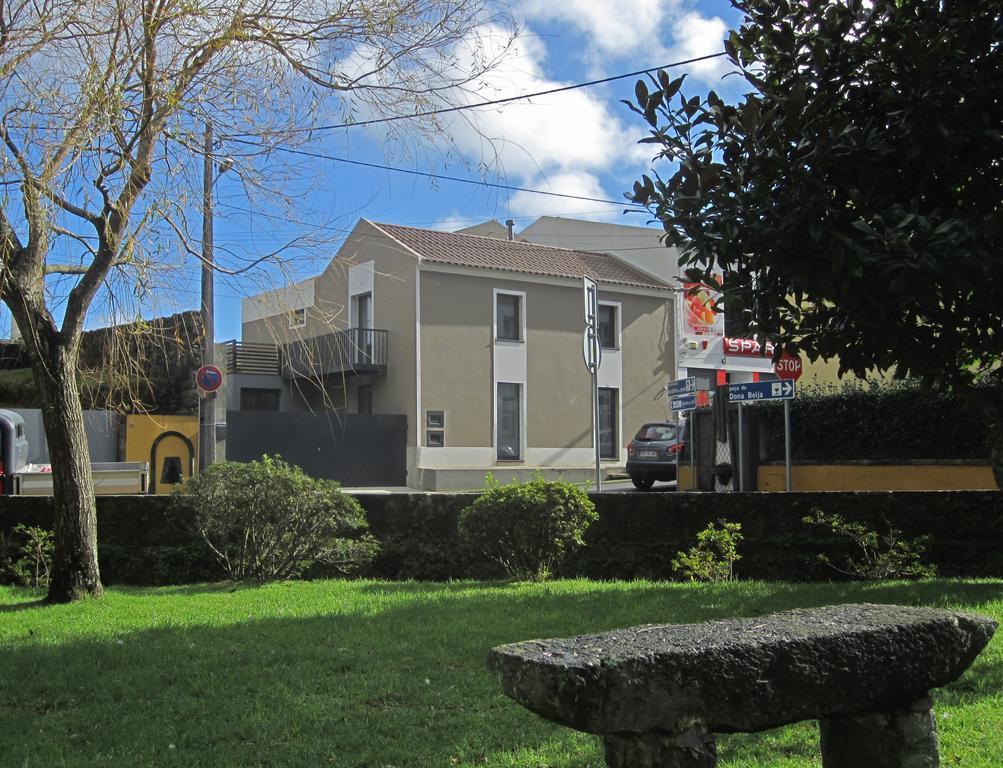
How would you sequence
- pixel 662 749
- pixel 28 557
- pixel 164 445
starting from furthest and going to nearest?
pixel 164 445, pixel 28 557, pixel 662 749

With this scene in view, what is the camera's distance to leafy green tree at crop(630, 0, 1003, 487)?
5719mm

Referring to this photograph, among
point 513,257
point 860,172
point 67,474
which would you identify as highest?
point 513,257

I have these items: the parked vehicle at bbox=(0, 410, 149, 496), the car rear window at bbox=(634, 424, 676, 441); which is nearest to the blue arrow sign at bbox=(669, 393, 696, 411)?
the car rear window at bbox=(634, 424, 676, 441)

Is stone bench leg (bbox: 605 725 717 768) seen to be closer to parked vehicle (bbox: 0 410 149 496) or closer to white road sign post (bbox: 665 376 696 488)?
parked vehicle (bbox: 0 410 149 496)

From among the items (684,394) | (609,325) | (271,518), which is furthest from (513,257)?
(271,518)

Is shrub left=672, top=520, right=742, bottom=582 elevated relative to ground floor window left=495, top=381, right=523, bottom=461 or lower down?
lower down

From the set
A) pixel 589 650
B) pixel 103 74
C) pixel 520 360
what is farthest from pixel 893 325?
pixel 520 360

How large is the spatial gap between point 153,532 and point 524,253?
20720 mm

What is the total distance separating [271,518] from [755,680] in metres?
7.62

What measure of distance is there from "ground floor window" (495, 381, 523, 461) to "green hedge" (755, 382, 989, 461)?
1091 cm

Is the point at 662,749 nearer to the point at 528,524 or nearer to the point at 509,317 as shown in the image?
the point at 528,524

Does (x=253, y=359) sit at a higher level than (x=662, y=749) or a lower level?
higher

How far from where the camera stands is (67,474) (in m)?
8.68

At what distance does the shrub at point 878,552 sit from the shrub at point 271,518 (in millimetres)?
4823
